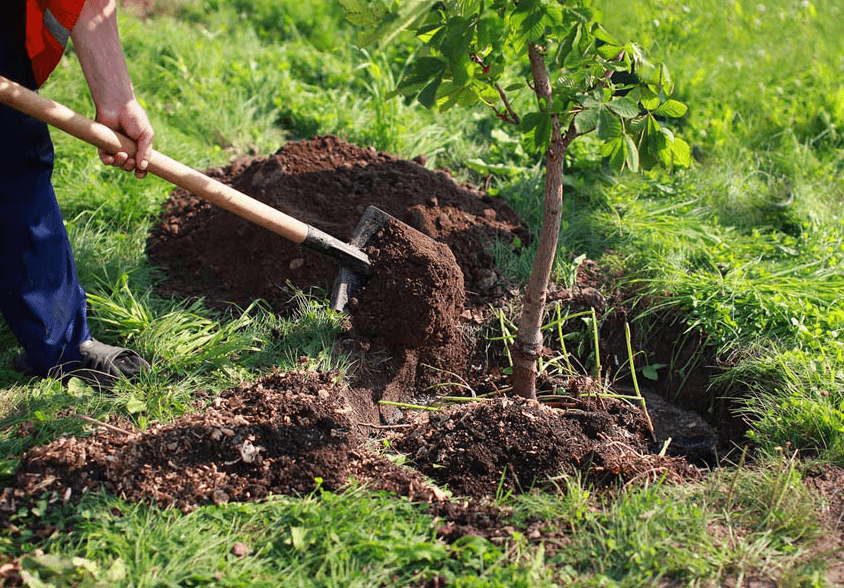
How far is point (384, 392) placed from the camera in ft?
10.7

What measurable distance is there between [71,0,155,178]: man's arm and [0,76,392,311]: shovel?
4 centimetres

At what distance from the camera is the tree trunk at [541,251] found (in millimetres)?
2645

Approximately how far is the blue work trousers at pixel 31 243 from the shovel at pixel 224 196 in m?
0.21

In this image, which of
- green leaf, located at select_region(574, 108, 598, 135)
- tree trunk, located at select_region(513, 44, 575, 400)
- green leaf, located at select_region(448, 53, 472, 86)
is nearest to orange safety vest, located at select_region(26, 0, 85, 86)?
green leaf, located at select_region(448, 53, 472, 86)

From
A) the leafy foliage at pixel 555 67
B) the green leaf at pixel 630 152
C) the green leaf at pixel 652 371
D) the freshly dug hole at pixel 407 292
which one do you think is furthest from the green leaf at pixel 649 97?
the green leaf at pixel 652 371

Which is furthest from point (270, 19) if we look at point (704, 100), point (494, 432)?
point (494, 432)

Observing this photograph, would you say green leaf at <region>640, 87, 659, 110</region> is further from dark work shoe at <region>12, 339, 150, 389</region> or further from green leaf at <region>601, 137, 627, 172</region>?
dark work shoe at <region>12, 339, 150, 389</region>

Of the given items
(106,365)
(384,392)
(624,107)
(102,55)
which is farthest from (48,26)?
(624,107)

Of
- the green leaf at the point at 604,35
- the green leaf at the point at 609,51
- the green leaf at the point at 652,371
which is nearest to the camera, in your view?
the green leaf at the point at 604,35

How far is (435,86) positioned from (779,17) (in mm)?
5186

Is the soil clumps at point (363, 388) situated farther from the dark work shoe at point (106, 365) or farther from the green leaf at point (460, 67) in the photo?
the green leaf at point (460, 67)

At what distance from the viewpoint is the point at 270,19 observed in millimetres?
5934

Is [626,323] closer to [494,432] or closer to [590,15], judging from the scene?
[494,432]

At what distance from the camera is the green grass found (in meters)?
2.33
